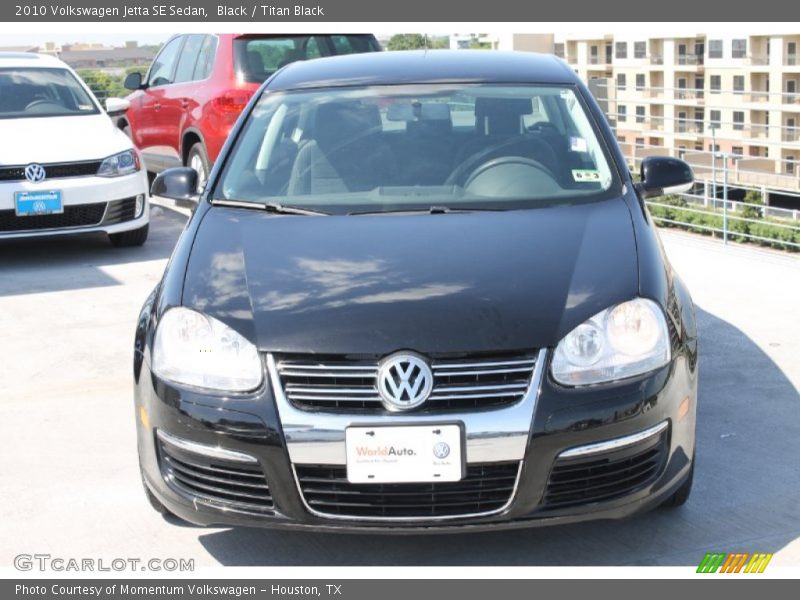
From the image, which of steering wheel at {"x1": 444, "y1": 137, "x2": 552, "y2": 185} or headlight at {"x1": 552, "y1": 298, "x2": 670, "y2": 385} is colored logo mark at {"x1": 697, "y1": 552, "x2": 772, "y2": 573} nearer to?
headlight at {"x1": 552, "y1": 298, "x2": 670, "y2": 385}

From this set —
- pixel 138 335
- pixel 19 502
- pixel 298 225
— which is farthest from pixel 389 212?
pixel 19 502

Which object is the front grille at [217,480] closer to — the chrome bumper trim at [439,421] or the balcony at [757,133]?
the chrome bumper trim at [439,421]

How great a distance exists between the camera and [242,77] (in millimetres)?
10914

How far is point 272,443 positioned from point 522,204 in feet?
4.85

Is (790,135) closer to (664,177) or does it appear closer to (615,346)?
(664,177)

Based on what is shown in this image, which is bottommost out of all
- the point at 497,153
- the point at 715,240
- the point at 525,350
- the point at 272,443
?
the point at 715,240

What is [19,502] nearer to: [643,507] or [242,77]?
[643,507]

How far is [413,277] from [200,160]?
777 centimetres

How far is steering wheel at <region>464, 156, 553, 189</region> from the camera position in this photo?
4945 mm

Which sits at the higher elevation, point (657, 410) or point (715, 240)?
point (657, 410)

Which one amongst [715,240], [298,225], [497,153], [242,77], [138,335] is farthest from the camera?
[242,77]

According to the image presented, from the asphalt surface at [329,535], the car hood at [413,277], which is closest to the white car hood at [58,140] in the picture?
the asphalt surface at [329,535]

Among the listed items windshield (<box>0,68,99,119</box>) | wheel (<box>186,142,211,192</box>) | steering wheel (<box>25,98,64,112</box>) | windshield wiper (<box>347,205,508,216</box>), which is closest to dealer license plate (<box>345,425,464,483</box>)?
windshield wiper (<box>347,205,508,216</box>)

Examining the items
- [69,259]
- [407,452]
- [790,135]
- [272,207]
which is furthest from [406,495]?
[790,135]
